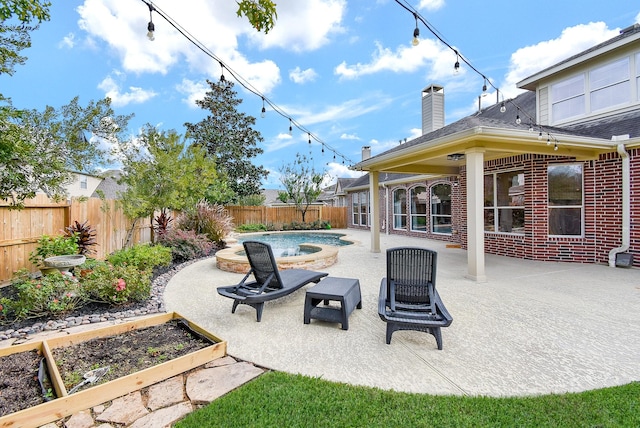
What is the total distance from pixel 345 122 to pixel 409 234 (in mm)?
7222

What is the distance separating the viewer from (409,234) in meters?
15.0

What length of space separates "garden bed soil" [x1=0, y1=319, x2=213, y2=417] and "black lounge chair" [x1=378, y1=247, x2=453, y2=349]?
2.20m

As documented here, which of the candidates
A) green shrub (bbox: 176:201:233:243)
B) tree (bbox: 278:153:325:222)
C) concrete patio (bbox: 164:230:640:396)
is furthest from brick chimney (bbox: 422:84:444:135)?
green shrub (bbox: 176:201:233:243)

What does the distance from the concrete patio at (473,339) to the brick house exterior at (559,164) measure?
1687 millimetres

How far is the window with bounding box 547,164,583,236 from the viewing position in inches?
303

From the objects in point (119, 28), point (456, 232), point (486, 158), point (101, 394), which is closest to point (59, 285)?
point (101, 394)

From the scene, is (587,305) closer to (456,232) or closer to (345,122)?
(456,232)

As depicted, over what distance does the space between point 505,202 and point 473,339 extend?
22.3 feet

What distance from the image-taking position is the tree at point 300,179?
2070cm

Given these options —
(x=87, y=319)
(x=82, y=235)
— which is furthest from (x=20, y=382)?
(x=82, y=235)

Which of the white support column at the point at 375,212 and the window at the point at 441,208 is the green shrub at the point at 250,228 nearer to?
the window at the point at 441,208

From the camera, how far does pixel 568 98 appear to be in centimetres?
892

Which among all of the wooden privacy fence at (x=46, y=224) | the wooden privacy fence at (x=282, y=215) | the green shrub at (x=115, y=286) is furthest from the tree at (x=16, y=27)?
the wooden privacy fence at (x=282, y=215)

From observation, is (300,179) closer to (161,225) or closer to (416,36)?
(161,225)
